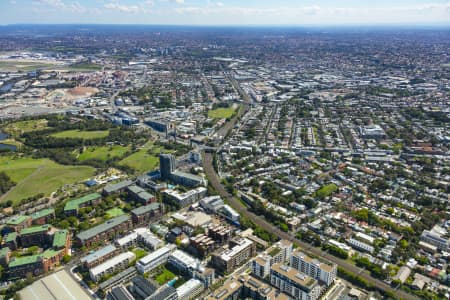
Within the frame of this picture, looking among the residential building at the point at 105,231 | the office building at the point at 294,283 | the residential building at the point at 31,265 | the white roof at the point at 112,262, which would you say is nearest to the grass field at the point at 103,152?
the residential building at the point at 105,231

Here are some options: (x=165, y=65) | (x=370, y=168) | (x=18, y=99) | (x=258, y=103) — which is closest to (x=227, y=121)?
(x=258, y=103)

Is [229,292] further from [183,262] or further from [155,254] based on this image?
[155,254]

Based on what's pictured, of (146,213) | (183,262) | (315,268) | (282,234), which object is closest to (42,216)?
(146,213)

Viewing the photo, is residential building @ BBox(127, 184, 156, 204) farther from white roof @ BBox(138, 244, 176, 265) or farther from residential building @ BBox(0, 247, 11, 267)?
residential building @ BBox(0, 247, 11, 267)

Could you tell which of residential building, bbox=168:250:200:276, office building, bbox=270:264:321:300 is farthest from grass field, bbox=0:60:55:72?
office building, bbox=270:264:321:300

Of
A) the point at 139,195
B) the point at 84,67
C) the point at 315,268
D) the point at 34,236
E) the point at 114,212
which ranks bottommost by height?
the point at 114,212

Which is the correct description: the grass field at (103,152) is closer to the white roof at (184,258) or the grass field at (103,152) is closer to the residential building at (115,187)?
the residential building at (115,187)

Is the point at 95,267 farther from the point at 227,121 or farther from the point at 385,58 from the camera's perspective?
the point at 385,58
